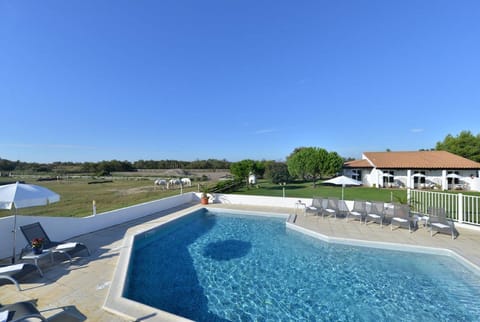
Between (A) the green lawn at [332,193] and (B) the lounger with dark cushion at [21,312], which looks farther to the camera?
(A) the green lawn at [332,193]

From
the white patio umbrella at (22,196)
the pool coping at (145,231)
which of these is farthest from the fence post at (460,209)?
the white patio umbrella at (22,196)

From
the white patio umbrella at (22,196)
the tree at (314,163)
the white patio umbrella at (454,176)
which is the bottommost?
the white patio umbrella at (22,196)

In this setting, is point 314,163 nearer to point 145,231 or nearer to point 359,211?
point 359,211

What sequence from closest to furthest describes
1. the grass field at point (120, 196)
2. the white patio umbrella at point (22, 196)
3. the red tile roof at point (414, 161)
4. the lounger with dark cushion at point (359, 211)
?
the white patio umbrella at point (22, 196), the lounger with dark cushion at point (359, 211), the grass field at point (120, 196), the red tile roof at point (414, 161)

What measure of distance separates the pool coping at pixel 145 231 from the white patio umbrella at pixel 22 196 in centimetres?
A: 225

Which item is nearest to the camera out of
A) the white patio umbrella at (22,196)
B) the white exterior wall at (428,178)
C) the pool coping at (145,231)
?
the pool coping at (145,231)

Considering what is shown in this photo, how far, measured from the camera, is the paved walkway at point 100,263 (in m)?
3.55

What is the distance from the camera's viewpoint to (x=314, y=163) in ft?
83.9

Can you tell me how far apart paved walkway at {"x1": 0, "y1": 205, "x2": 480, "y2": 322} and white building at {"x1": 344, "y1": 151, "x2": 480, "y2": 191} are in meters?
19.7

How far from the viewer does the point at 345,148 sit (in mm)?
29734

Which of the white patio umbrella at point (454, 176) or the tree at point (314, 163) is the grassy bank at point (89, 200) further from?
the white patio umbrella at point (454, 176)

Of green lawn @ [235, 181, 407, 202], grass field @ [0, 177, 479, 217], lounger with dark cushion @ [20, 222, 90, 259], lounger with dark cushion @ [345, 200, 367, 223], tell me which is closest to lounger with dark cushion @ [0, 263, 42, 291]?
lounger with dark cushion @ [20, 222, 90, 259]

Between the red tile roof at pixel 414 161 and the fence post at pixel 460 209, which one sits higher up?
the red tile roof at pixel 414 161

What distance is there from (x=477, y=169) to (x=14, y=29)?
38020mm
